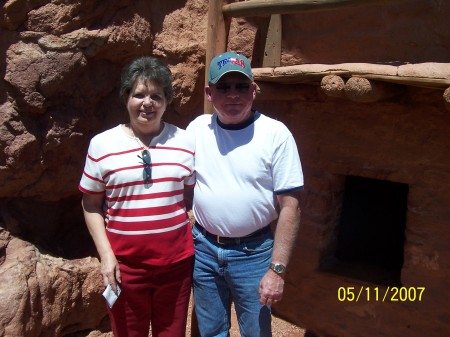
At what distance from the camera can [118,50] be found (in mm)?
3611

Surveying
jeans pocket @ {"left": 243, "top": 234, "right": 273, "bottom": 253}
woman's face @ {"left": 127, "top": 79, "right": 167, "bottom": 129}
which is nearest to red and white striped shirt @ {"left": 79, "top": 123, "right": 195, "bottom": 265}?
woman's face @ {"left": 127, "top": 79, "right": 167, "bottom": 129}

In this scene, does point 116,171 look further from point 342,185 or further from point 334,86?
point 342,185

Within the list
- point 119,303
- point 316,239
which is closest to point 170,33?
point 316,239

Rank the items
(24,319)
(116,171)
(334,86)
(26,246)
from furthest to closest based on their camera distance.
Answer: (26,246) < (24,319) < (334,86) < (116,171)

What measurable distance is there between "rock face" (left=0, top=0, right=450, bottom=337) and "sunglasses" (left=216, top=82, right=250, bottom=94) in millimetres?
934

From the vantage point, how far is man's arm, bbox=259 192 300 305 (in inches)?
84.0

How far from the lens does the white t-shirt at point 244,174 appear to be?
2133mm

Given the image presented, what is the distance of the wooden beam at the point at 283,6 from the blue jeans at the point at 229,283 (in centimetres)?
141

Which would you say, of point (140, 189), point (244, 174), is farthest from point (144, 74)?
point (244, 174)

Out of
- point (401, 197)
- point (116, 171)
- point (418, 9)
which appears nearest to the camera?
point (116, 171)

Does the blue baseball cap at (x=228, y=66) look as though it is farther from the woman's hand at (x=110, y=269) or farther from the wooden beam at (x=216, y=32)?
the wooden beam at (x=216, y=32)

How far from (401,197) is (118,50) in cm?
295
